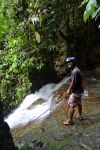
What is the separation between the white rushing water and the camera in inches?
452

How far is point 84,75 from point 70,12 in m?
2.55

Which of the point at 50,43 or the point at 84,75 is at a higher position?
the point at 50,43

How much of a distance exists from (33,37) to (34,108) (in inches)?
114

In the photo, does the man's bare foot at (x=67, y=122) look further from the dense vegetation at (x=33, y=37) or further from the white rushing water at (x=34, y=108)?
the dense vegetation at (x=33, y=37)

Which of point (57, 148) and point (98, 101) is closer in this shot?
point (57, 148)

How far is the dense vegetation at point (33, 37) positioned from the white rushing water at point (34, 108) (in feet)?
1.50

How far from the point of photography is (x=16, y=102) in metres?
13.9

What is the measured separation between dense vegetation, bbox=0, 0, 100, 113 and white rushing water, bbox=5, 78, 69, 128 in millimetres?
458

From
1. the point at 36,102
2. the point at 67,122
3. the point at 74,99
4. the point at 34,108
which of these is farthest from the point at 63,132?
the point at 36,102

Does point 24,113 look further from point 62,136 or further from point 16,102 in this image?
point 62,136

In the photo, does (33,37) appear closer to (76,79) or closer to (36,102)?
(36,102)

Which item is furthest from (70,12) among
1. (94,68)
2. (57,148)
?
(57,148)

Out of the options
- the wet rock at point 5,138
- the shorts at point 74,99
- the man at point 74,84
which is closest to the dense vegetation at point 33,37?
the man at point 74,84

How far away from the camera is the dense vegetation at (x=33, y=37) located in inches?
500
